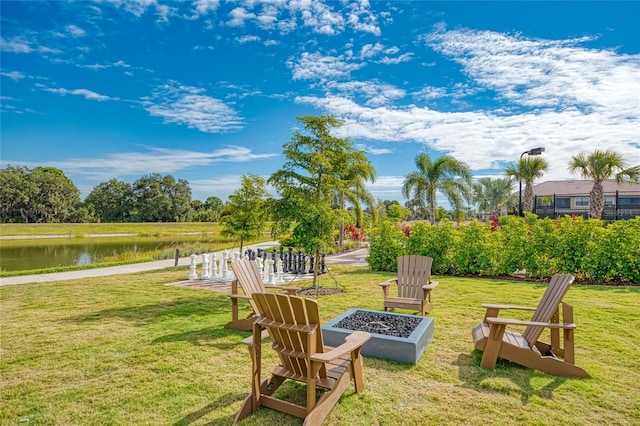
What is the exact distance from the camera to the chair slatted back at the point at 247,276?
15.4 ft

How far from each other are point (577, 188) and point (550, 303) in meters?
38.7

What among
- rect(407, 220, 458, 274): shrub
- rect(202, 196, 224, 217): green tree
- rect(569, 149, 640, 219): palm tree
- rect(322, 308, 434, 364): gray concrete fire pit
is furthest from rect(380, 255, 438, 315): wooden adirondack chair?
rect(202, 196, 224, 217): green tree

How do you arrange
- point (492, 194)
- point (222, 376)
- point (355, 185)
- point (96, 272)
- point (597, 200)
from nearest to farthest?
point (222, 376) < point (96, 272) < point (355, 185) < point (597, 200) < point (492, 194)

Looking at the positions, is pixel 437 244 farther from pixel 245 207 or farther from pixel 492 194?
pixel 492 194

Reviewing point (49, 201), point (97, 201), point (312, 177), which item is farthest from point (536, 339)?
point (97, 201)

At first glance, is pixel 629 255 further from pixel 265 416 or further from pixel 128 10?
pixel 128 10

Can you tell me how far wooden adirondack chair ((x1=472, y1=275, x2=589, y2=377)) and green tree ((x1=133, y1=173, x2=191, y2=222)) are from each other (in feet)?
176

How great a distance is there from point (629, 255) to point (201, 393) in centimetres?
986

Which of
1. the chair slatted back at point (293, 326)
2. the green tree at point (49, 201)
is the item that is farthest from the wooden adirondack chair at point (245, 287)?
the green tree at point (49, 201)

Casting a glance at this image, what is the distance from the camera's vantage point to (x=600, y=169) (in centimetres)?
2200

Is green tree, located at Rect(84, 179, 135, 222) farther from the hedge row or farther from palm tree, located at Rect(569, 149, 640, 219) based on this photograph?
palm tree, located at Rect(569, 149, 640, 219)

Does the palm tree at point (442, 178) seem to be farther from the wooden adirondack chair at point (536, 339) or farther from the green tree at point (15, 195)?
the green tree at point (15, 195)

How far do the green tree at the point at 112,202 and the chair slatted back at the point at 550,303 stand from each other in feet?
183

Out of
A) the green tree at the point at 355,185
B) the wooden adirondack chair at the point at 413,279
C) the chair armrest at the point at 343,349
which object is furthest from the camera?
the green tree at the point at 355,185
